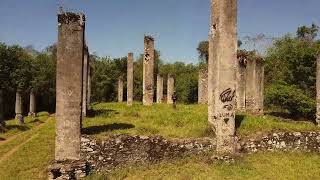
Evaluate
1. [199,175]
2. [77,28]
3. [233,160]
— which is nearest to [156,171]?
[199,175]

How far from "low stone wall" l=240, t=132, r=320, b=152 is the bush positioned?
10.5m

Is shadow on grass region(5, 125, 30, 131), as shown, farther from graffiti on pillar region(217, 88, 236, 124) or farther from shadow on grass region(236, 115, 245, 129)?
graffiti on pillar region(217, 88, 236, 124)

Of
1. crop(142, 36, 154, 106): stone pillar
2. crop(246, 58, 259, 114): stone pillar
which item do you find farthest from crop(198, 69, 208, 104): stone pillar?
crop(246, 58, 259, 114): stone pillar

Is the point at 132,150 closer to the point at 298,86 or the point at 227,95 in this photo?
the point at 227,95

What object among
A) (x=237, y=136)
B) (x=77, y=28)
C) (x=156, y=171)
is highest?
(x=77, y=28)

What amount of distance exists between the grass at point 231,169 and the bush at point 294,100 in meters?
12.3

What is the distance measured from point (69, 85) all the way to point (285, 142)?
867cm

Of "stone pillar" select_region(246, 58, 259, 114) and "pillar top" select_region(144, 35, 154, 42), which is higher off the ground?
"pillar top" select_region(144, 35, 154, 42)

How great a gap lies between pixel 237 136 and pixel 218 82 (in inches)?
88.6

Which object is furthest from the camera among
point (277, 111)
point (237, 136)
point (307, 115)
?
point (277, 111)

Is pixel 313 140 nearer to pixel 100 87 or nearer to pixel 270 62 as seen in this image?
pixel 270 62

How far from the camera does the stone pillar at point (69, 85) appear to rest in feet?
49.2

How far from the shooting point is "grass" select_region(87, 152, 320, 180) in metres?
13.6

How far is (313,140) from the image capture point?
1734 centimetres
